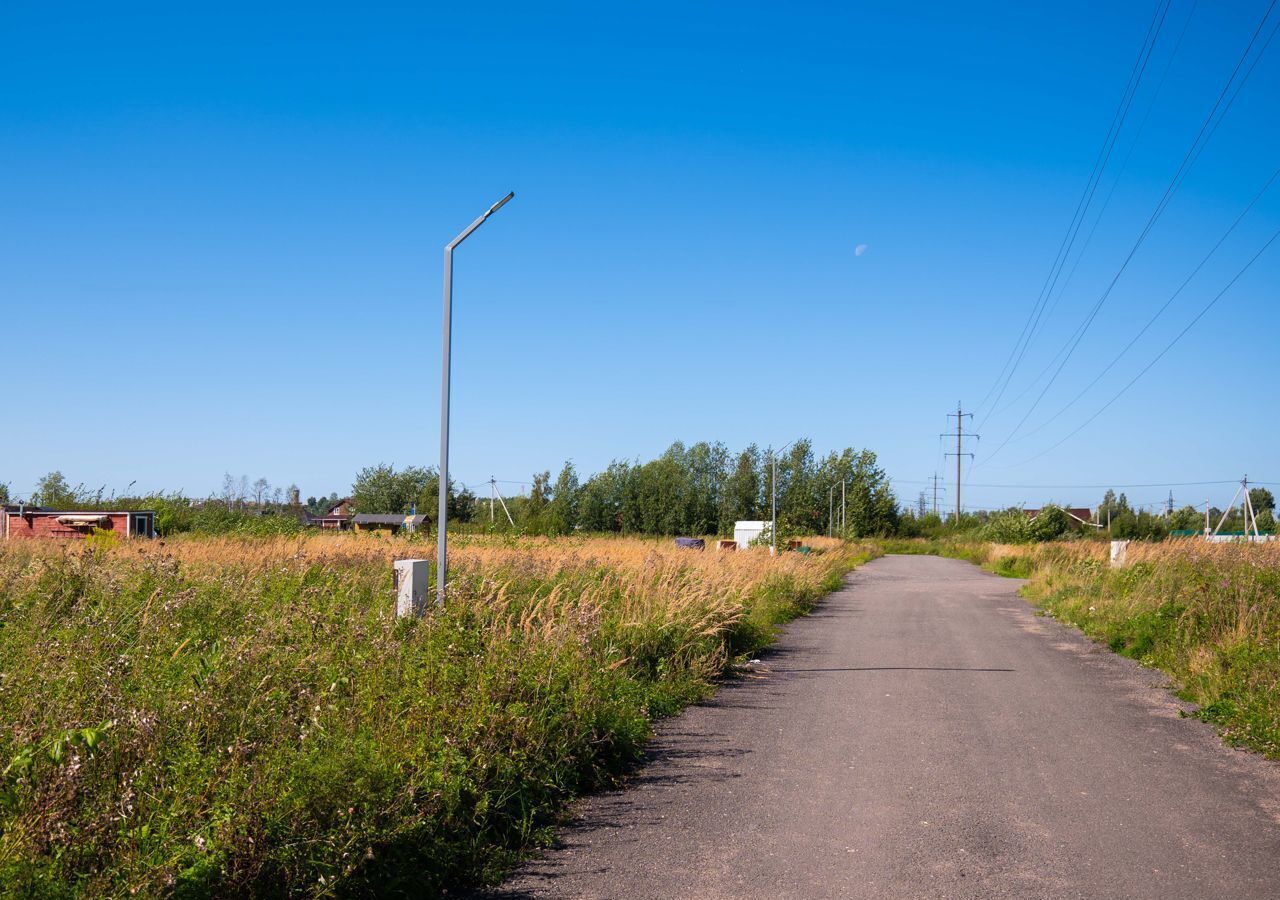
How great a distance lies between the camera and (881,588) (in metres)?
29.8

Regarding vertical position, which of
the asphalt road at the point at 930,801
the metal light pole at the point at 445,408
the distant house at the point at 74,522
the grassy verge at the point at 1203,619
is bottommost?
the asphalt road at the point at 930,801

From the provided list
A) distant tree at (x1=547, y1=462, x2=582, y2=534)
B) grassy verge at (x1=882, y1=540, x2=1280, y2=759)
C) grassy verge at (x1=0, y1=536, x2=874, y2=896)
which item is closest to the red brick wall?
grassy verge at (x1=0, y1=536, x2=874, y2=896)

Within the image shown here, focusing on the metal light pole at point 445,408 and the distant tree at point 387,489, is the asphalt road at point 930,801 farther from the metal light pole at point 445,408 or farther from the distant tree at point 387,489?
the distant tree at point 387,489

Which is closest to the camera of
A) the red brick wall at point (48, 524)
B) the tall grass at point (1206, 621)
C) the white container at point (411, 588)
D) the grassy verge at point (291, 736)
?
the grassy verge at point (291, 736)

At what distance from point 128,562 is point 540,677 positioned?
8388 millimetres

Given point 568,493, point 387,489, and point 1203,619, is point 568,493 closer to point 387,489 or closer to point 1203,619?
point 387,489

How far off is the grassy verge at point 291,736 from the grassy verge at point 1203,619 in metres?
5.66

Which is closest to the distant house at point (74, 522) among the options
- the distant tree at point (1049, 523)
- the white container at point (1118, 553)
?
the white container at point (1118, 553)

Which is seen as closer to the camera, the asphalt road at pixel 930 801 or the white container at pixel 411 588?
the asphalt road at pixel 930 801

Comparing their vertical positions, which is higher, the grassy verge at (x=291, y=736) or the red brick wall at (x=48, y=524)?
the red brick wall at (x=48, y=524)

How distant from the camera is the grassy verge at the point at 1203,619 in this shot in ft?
31.6

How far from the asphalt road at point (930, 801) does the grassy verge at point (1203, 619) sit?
45cm

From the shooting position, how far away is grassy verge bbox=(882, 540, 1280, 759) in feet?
31.6

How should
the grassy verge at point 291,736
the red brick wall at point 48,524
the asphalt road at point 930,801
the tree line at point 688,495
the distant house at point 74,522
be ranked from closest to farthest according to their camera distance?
the grassy verge at point 291,736
the asphalt road at point 930,801
the red brick wall at point 48,524
the distant house at point 74,522
the tree line at point 688,495
